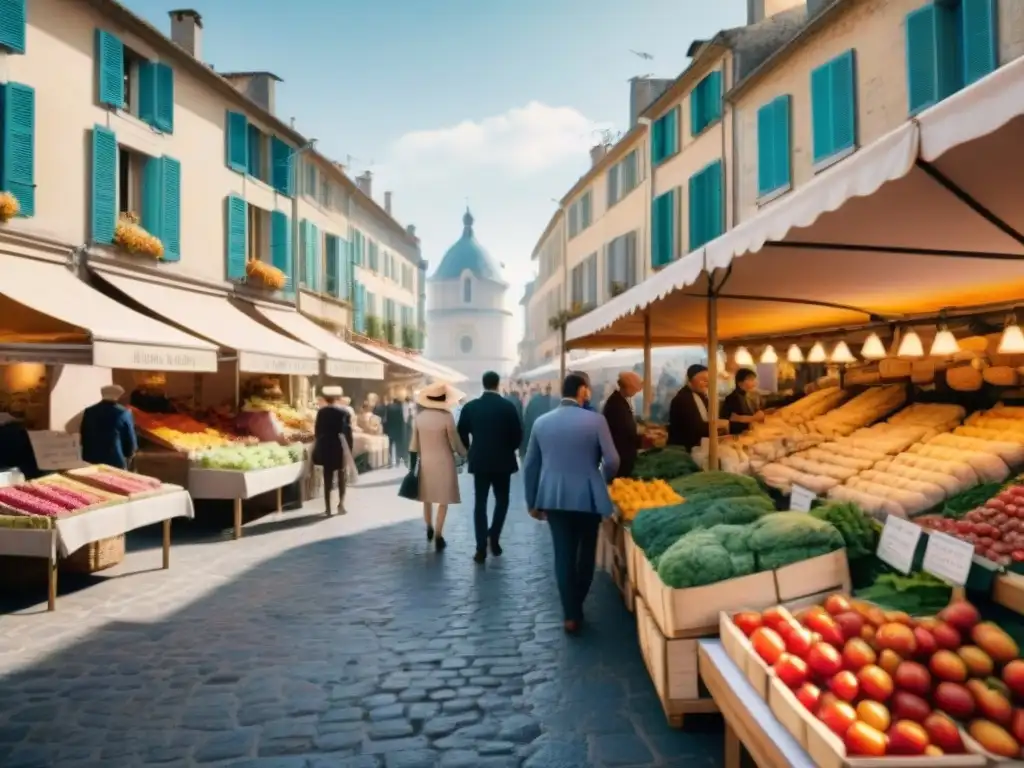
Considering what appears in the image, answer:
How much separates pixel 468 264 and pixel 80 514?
73.8m

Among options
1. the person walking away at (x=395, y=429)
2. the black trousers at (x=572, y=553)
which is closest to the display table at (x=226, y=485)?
the black trousers at (x=572, y=553)

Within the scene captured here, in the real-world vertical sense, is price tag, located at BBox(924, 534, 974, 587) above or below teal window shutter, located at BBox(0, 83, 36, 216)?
below

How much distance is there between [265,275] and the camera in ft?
60.0

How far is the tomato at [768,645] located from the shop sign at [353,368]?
1205cm

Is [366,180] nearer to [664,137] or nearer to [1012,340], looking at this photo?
[664,137]

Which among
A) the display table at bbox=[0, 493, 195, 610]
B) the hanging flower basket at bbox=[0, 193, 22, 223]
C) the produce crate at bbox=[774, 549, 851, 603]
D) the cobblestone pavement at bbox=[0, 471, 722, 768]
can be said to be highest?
the hanging flower basket at bbox=[0, 193, 22, 223]

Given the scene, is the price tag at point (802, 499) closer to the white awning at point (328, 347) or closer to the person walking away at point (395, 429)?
the white awning at point (328, 347)

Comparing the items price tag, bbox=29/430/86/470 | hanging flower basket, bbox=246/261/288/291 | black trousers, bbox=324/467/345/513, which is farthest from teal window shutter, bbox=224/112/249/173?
price tag, bbox=29/430/86/470

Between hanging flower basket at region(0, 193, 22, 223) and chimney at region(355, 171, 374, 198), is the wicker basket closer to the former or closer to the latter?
hanging flower basket at region(0, 193, 22, 223)

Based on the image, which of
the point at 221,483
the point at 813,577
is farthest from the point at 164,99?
the point at 813,577

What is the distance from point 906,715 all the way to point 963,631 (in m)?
0.61

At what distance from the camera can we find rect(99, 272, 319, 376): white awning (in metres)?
12.4

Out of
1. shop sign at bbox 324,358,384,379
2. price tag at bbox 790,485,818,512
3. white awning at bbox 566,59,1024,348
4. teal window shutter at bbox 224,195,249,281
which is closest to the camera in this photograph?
white awning at bbox 566,59,1024,348

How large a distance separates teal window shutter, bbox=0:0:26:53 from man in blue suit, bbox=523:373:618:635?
9427mm
